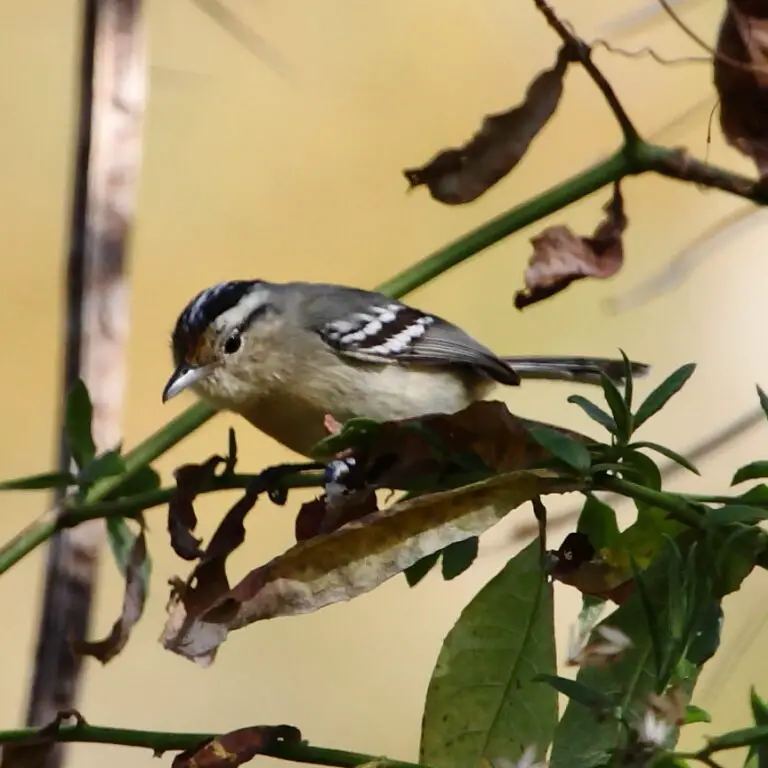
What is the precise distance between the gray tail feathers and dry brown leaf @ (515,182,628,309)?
Answer: 1.01ft

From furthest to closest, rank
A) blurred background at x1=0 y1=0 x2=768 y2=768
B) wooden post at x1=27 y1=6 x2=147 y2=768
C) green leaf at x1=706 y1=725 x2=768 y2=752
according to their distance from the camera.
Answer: blurred background at x1=0 y1=0 x2=768 y2=768, wooden post at x1=27 y1=6 x2=147 y2=768, green leaf at x1=706 y1=725 x2=768 y2=752

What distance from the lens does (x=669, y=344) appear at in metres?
1.66

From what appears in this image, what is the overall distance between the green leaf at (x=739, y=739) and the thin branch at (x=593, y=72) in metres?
0.36

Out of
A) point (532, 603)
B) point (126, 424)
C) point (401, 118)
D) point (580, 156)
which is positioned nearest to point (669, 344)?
point (580, 156)

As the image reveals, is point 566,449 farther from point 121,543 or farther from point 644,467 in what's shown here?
point 121,543

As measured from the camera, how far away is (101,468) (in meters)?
0.63

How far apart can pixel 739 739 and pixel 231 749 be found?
7.6 inches

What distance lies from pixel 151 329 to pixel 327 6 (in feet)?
1.80

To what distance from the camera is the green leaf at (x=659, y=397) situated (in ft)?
1.46

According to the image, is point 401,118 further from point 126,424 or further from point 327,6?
point 126,424

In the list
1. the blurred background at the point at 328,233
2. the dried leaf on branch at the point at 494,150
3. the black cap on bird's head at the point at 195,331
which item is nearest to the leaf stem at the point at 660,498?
the dried leaf on branch at the point at 494,150

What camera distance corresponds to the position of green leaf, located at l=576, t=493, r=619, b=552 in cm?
50

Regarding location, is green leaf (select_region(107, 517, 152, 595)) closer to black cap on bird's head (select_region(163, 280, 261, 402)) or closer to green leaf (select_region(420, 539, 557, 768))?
green leaf (select_region(420, 539, 557, 768))

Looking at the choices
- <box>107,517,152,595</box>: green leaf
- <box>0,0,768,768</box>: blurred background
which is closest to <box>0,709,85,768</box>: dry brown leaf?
<box>107,517,152,595</box>: green leaf
